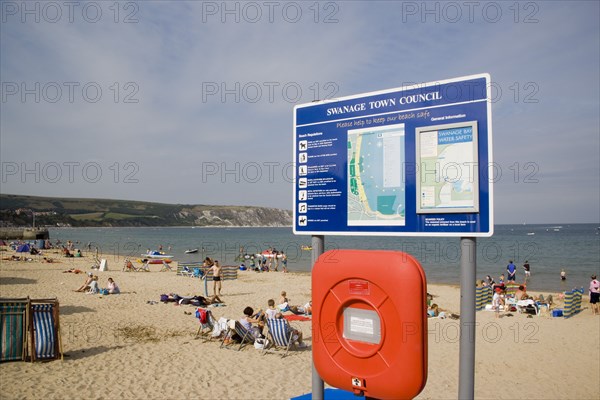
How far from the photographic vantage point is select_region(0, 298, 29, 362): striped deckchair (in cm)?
736

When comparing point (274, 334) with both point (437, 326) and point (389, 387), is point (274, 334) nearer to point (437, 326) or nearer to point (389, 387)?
point (437, 326)

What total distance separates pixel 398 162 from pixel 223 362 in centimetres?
683

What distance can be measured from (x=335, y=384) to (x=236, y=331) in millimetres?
7525

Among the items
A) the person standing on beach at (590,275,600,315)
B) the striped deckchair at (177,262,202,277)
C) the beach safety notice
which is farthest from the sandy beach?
the striped deckchair at (177,262,202,277)

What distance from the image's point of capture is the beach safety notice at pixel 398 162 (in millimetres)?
2299

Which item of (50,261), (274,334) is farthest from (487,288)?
(50,261)

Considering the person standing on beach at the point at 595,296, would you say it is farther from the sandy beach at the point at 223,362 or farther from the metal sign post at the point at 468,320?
the metal sign post at the point at 468,320

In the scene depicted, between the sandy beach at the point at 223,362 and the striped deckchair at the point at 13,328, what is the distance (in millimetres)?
268

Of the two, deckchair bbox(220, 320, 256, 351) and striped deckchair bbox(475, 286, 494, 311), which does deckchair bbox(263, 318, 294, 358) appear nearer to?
deckchair bbox(220, 320, 256, 351)

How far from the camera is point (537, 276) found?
33156mm

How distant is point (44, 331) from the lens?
768 centimetres

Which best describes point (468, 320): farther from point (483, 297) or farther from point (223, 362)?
point (483, 297)

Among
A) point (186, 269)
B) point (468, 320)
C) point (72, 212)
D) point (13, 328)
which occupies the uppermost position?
point (468, 320)

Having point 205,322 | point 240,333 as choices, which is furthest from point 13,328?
point 240,333
